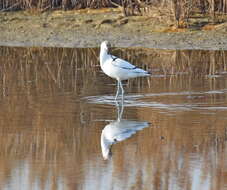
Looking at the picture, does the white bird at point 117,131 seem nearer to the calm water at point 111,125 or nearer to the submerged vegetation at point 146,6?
the calm water at point 111,125

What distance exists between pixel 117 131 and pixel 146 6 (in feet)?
28.3

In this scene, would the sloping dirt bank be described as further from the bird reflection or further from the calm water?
the bird reflection

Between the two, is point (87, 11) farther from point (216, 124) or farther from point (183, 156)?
point (183, 156)

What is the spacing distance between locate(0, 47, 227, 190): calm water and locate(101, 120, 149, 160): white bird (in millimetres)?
13

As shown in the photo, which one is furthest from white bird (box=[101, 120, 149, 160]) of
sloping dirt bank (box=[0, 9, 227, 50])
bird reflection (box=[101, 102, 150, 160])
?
sloping dirt bank (box=[0, 9, 227, 50])

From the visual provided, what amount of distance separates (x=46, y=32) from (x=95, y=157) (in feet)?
31.6

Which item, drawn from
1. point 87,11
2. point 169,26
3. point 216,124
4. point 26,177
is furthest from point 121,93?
point 87,11

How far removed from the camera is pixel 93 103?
977 centimetres

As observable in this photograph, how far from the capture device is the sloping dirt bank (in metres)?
15.3

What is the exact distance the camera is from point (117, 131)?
324 inches

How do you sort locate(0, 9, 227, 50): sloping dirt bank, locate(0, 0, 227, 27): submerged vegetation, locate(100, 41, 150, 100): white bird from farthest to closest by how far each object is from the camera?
locate(0, 0, 227, 27): submerged vegetation < locate(0, 9, 227, 50): sloping dirt bank < locate(100, 41, 150, 100): white bird

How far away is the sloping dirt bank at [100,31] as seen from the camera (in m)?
15.3

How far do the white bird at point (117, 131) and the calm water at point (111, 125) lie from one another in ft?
0.04

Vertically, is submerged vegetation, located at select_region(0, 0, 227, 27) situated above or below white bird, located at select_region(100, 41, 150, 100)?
above
